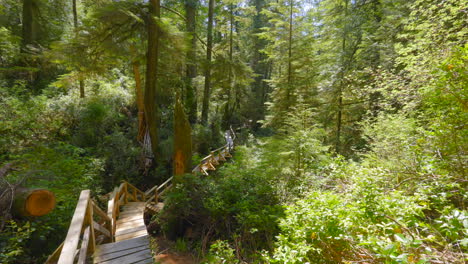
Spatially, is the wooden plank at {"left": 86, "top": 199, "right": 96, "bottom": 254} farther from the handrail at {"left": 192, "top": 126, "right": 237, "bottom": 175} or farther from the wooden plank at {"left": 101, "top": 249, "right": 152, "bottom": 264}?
the handrail at {"left": 192, "top": 126, "right": 237, "bottom": 175}

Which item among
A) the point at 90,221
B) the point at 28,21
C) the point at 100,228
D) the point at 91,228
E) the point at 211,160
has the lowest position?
the point at 211,160

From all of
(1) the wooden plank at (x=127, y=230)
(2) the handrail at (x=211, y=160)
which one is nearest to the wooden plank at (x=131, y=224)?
(1) the wooden plank at (x=127, y=230)

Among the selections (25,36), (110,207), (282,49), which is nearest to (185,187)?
(110,207)

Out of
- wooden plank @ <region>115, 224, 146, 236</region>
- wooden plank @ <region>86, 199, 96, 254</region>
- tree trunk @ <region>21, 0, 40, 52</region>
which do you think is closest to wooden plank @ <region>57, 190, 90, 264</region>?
wooden plank @ <region>86, 199, 96, 254</region>

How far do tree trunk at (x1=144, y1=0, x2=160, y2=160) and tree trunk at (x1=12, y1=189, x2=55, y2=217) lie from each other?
6.60m

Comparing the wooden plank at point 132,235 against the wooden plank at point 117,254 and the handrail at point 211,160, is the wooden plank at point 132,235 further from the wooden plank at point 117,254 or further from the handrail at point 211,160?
the handrail at point 211,160

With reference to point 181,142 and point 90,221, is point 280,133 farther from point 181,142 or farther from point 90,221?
point 90,221

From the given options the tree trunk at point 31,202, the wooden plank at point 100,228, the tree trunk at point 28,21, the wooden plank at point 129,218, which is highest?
the tree trunk at point 28,21

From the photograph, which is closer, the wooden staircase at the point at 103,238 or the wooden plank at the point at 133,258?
the wooden staircase at the point at 103,238

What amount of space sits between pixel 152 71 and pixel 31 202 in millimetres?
7392

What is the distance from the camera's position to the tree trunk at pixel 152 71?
9188 mm

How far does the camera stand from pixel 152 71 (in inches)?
380

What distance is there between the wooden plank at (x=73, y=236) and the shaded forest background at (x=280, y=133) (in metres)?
0.95

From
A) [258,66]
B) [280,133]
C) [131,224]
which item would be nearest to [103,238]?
[131,224]
